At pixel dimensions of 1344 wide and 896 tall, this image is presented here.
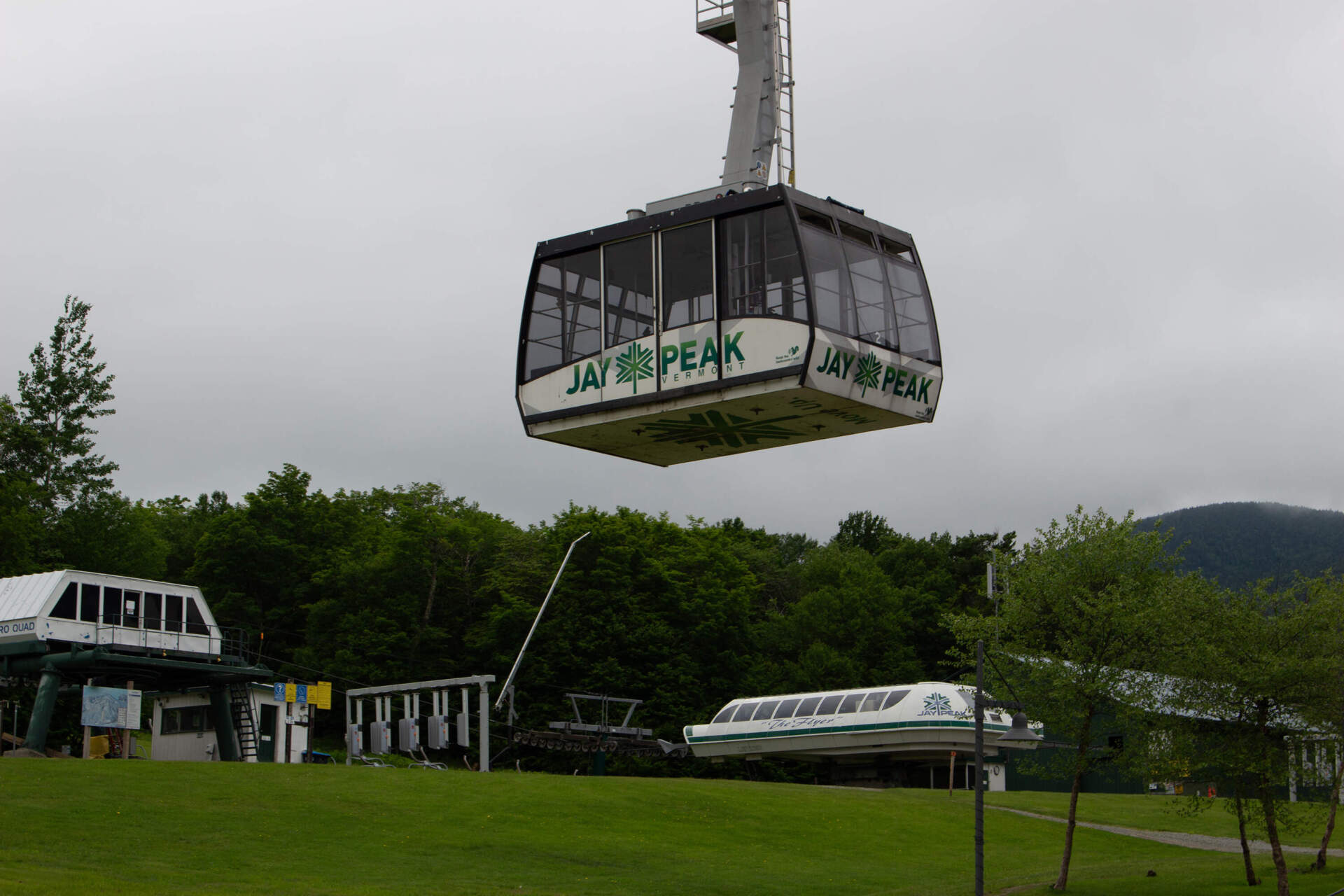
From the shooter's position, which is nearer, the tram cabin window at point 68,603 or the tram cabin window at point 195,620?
the tram cabin window at point 68,603

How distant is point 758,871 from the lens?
111 feet

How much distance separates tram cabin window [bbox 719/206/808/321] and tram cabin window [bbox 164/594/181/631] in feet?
108

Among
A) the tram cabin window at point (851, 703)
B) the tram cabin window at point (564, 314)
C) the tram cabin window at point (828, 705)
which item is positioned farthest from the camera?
the tram cabin window at point (828, 705)

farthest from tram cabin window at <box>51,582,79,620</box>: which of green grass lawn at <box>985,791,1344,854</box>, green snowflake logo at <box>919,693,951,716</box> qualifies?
green snowflake logo at <box>919,693,951,716</box>

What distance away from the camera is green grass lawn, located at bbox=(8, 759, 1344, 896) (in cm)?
2786

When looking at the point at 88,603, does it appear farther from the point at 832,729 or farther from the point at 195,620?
the point at 832,729

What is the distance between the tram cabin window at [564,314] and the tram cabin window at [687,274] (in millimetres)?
1335

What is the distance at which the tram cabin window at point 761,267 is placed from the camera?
1973cm

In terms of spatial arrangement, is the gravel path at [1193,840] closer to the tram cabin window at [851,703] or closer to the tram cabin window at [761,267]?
the tram cabin window at [851,703]

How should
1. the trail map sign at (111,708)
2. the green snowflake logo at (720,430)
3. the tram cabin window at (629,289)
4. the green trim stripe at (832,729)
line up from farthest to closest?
the green trim stripe at (832,729), the trail map sign at (111,708), the tram cabin window at (629,289), the green snowflake logo at (720,430)

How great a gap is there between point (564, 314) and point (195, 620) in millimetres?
30811

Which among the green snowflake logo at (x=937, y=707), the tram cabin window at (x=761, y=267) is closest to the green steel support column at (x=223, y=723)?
the green snowflake logo at (x=937, y=707)

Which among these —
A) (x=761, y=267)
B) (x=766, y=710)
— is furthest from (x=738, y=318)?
(x=766, y=710)

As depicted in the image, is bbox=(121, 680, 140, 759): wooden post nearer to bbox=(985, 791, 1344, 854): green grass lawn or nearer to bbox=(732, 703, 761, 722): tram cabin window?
bbox=(985, 791, 1344, 854): green grass lawn
